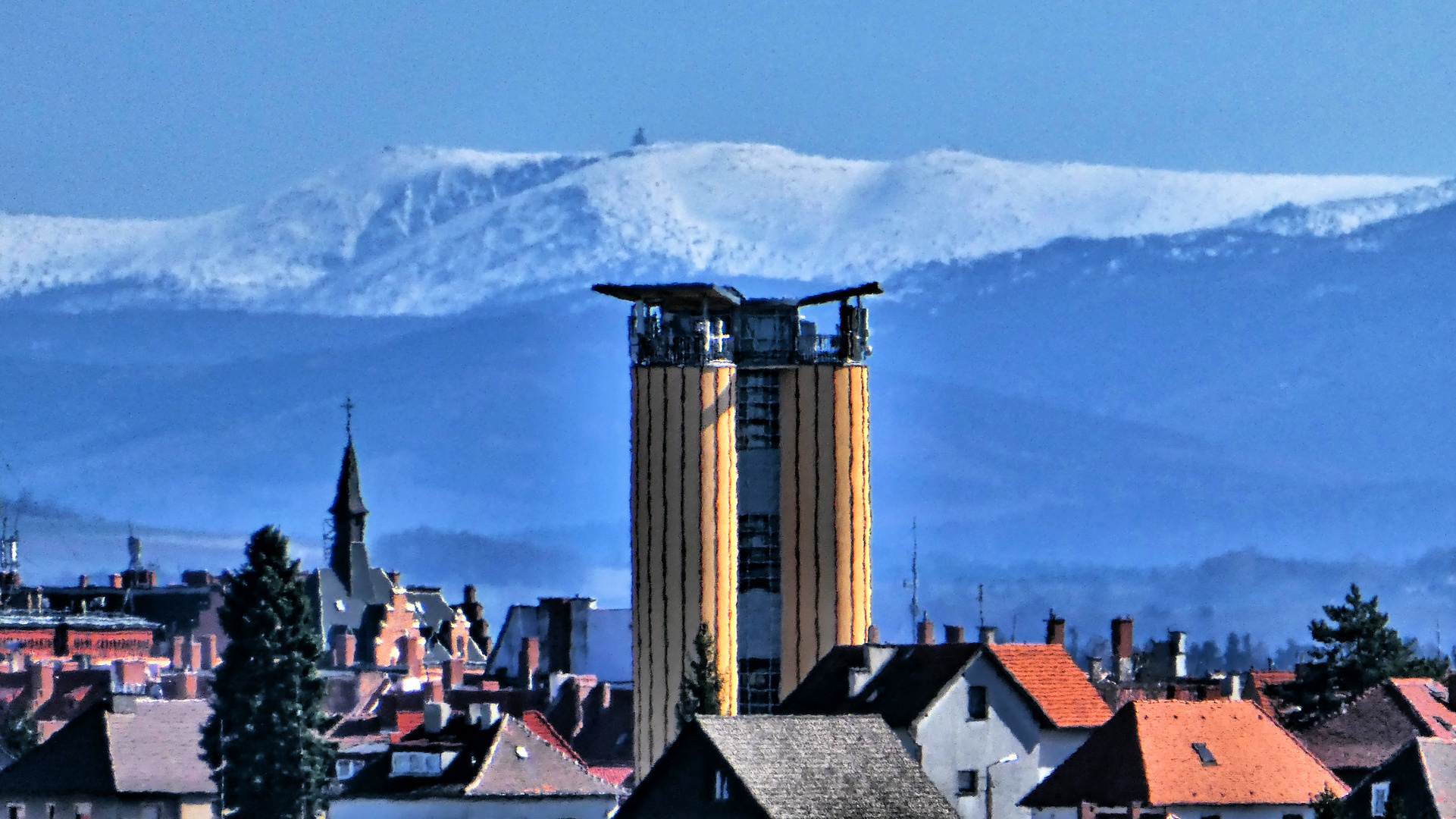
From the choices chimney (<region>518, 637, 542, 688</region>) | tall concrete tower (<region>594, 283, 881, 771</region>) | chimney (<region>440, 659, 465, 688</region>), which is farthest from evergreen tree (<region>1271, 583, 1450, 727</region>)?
chimney (<region>440, 659, 465, 688</region>)

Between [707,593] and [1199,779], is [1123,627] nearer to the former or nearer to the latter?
[707,593]

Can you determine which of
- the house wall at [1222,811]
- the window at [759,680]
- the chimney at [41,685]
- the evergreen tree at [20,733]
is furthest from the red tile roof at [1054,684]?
the chimney at [41,685]

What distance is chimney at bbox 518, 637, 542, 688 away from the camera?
159 m

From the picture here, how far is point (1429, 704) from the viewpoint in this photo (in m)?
104

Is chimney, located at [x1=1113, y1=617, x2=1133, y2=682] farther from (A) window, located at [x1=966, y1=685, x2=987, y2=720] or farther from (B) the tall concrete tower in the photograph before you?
(A) window, located at [x1=966, y1=685, x2=987, y2=720]

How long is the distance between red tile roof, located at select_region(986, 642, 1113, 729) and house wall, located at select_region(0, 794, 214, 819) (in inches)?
1096

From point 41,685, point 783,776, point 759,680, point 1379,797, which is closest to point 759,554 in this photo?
point 759,680

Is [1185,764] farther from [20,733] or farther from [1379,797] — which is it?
[20,733]

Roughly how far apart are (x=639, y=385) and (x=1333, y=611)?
30.4 meters

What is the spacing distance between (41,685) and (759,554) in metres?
64.5

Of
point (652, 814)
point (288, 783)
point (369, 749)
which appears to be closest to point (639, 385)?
point (369, 749)

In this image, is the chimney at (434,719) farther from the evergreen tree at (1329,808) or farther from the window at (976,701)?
the evergreen tree at (1329,808)

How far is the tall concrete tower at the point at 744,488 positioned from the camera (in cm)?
11594

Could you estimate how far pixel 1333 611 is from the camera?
420 ft
